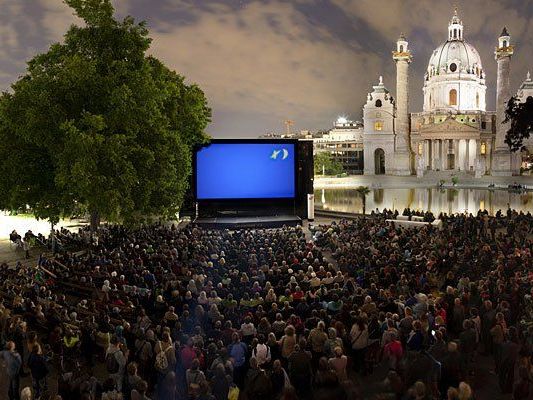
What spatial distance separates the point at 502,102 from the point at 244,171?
75.6 meters

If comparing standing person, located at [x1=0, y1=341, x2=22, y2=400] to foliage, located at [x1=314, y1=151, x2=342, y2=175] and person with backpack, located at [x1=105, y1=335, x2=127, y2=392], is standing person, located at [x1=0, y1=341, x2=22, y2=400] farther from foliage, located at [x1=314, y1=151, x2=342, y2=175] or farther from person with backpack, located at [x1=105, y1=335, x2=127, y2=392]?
foliage, located at [x1=314, y1=151, x2=342, y2=175]

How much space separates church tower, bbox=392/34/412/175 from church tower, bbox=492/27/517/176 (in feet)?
51.2

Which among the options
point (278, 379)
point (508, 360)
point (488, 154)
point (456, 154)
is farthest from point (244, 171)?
point (488, 154)

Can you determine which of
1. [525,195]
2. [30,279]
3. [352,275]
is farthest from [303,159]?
[525,195]

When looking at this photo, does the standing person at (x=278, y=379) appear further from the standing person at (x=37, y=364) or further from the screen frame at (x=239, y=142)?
the screen frame at (x=239, y=142)

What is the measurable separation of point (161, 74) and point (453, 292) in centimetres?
1839

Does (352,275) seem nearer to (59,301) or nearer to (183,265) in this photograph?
(183,265)

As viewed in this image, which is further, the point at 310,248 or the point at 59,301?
the point at 310,248

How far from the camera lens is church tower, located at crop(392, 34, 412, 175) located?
9738 cm

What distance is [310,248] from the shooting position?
18547mm

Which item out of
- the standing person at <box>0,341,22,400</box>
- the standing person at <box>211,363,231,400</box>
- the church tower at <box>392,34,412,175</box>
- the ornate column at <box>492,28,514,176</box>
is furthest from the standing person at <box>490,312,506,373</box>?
the church tower at <box>392,34,412,175</box>

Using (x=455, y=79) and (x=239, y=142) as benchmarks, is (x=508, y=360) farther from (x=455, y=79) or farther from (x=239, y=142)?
(x=455, y=79)

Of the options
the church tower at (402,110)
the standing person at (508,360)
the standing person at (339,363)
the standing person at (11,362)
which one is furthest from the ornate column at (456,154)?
the standing person at (11,362)

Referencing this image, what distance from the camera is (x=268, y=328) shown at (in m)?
9.69
